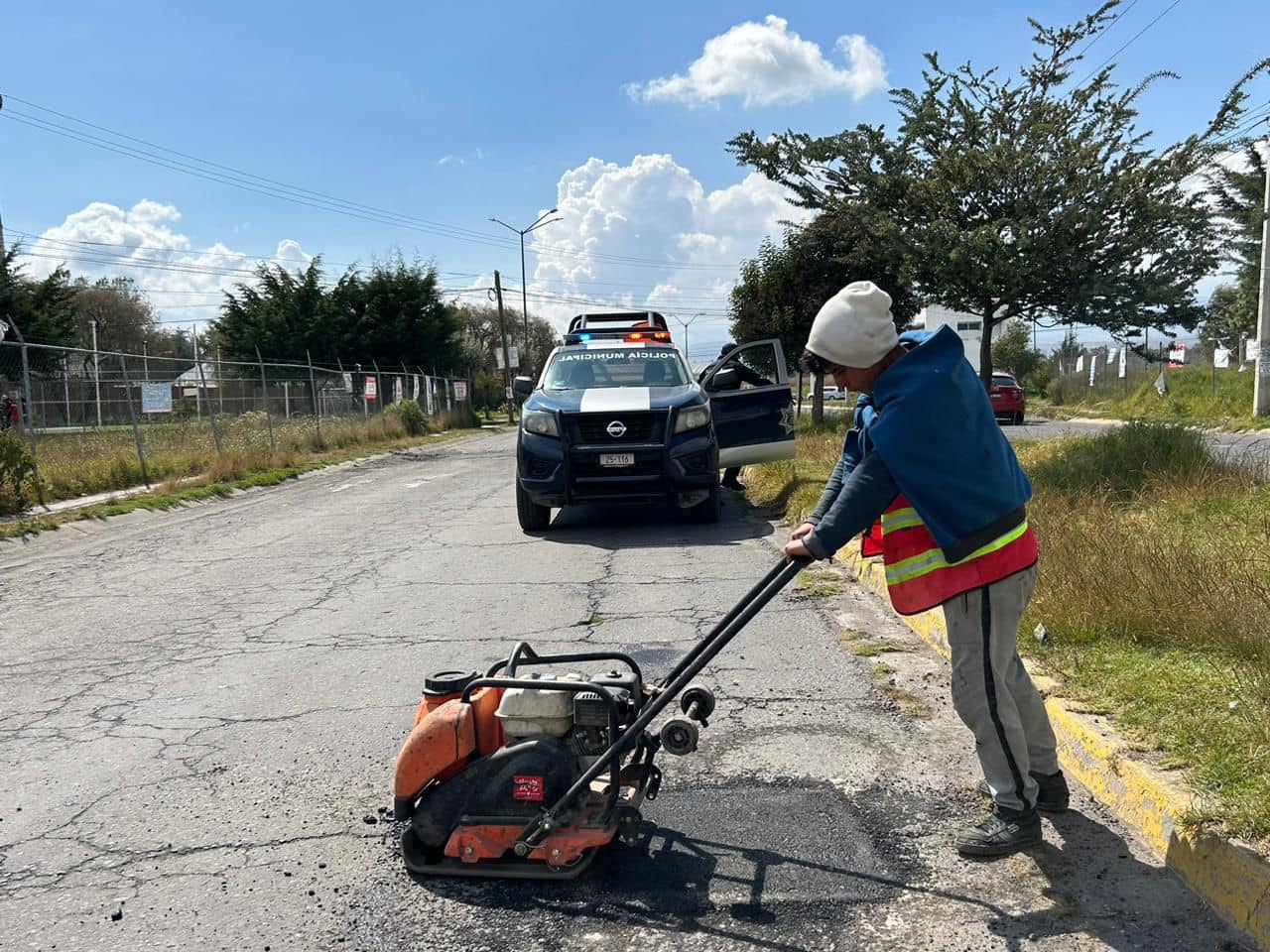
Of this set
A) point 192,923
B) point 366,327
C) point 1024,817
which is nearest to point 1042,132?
point 1024,817

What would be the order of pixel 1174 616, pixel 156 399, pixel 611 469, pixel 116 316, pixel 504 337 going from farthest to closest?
pixel 116 316 < pixel 504 337 < pixel 156 399 < pixel 611 469 < pixel 1174 616

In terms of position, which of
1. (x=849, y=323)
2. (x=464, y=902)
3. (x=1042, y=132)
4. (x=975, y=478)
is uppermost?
(x=1042, y=132)

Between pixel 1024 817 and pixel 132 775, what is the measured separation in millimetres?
3360

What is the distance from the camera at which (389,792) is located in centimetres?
391

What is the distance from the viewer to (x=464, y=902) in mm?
3127

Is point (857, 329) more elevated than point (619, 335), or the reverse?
point (619, 335)

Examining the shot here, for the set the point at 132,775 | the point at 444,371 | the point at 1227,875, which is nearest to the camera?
the point at 1227,875

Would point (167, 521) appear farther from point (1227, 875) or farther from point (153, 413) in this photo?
point (1227, 875)

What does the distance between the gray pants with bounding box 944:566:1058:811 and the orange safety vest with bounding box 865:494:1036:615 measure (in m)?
0.04

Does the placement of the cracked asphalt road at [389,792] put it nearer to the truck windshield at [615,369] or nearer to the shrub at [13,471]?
the truck windshield at [615,369]

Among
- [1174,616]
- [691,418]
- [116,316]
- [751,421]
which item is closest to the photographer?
[1174,616]

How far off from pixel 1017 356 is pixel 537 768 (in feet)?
137

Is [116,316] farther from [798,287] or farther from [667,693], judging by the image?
[667,693]

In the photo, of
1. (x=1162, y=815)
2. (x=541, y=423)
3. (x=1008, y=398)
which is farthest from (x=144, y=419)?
(x=1008, y=398)
